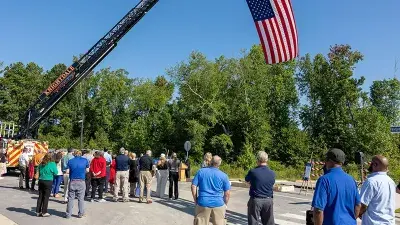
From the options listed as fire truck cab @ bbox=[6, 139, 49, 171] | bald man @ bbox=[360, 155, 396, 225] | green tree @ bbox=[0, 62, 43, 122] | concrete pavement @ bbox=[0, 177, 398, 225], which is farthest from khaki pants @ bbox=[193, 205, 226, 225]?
green tree @ bbox=[0, 62, 43, 122]

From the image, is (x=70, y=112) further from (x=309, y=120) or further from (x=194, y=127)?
(x=309, y=120)

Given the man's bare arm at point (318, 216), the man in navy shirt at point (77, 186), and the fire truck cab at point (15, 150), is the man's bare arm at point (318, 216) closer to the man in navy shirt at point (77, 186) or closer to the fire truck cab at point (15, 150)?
the man in navy shirt at point (77, 186)

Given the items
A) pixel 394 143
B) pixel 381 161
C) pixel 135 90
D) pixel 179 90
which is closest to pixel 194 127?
pixel 179 90

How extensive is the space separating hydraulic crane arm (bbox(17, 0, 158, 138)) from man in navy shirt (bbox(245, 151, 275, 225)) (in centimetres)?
1801

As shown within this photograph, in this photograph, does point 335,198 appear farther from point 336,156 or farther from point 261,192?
point 261,192

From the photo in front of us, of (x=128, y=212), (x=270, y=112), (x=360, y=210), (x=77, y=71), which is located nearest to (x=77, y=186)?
(x=128, y=212)

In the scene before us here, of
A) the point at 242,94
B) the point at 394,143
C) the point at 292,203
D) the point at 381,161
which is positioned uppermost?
the point at 242,94

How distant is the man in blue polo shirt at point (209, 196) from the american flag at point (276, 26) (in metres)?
4.44

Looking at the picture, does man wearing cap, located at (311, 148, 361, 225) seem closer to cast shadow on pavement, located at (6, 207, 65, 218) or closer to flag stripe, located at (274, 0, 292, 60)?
flag stripe, located at (274, 0, 292, 60)

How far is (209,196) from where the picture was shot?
670 cm

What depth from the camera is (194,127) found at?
3912cm

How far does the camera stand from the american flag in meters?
9.73

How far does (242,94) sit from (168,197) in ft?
89.3

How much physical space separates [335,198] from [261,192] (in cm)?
301
